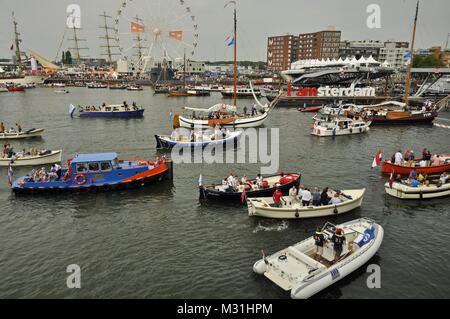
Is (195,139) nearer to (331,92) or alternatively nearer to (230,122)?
(230,122)

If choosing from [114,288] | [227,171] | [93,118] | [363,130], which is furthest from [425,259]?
[93,118]

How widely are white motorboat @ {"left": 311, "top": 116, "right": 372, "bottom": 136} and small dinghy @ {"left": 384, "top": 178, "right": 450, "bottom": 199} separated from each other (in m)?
25.6

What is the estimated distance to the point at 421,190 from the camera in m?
26.9

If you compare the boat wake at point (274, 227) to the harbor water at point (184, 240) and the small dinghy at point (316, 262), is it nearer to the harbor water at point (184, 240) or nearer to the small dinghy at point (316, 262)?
the harbor water at point (184, 240)

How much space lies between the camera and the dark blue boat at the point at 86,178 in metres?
28.5

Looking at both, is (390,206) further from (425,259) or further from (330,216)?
(425,259)

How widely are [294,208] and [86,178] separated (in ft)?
57.0

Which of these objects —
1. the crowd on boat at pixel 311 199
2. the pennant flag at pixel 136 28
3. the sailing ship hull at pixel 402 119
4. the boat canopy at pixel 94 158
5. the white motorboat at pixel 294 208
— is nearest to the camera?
the white motorboat at pixel 294 208

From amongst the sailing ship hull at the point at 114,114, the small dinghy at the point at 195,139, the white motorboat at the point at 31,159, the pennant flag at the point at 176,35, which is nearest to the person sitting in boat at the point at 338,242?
the small dinghy at the point at 195,139

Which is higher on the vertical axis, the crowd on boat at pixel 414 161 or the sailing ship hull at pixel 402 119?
the sailing ship hull at pixel 402 119

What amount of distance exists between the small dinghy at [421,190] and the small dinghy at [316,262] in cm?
872

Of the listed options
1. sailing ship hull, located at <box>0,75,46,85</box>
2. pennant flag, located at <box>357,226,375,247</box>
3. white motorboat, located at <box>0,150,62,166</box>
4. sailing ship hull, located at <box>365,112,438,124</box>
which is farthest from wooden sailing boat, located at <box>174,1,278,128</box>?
sailing ship hull, located at <box>0,75,46,85</box>

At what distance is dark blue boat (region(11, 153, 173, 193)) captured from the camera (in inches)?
1122
